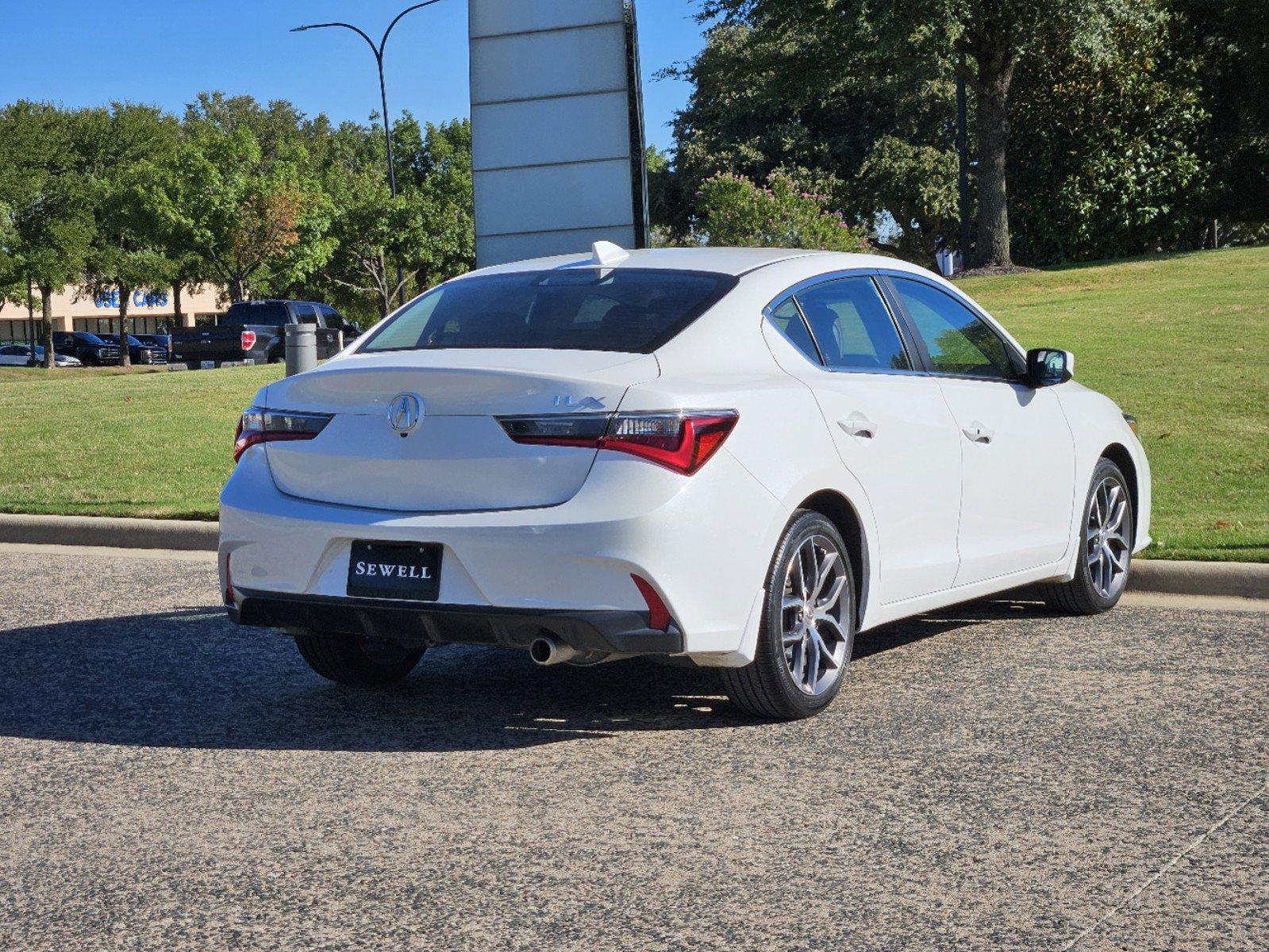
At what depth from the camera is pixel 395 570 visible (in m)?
5.09

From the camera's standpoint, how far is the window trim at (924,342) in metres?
6.41

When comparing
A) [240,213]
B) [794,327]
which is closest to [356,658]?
[794,327]

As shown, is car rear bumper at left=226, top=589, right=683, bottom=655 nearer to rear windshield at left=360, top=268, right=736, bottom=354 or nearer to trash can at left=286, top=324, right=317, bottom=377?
rear windshield at left=360, top=268, right=736, bottom=354

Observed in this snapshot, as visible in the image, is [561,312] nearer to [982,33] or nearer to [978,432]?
[978,432]

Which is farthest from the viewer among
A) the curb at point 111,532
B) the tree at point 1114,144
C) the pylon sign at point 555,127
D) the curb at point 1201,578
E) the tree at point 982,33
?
the tree at point 1114,144

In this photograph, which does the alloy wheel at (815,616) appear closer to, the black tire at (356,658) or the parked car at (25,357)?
the black tire at (356,658)

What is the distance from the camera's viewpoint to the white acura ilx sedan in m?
4.90

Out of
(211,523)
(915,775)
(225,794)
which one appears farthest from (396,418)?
(211,523)

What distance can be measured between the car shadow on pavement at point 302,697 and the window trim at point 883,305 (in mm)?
1316

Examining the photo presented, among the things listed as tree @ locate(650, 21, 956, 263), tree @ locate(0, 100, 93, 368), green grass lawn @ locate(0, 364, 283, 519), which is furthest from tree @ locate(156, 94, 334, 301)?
green grass lawn @ locate(0, 364, 283, 519)

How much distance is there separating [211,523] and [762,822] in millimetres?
6717

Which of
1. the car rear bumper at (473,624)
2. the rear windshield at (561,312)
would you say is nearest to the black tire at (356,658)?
the car rear bumper at (473,624)

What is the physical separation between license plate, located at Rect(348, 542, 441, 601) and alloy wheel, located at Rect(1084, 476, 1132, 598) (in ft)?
11.7

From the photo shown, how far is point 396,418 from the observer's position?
5.13 meters
